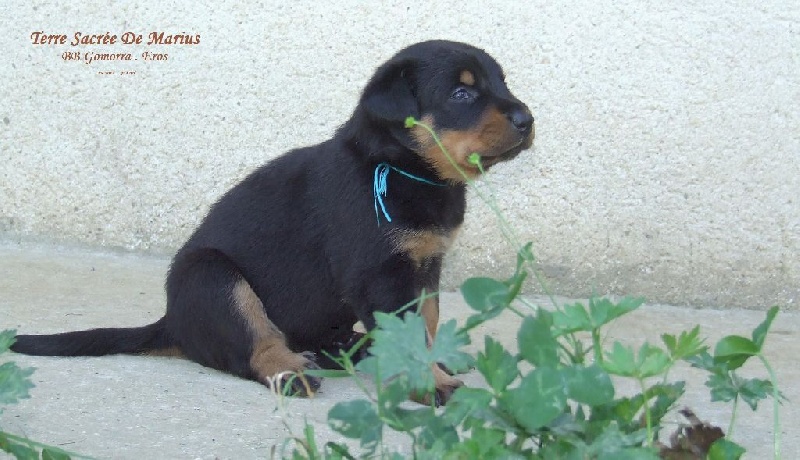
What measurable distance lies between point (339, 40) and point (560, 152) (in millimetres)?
1258

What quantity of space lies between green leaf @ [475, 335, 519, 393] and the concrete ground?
0.43 metres

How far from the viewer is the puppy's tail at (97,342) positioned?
11.5 feet

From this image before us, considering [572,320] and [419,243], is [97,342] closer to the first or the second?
[419,243]

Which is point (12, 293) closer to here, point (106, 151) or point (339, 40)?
point (106, 151)

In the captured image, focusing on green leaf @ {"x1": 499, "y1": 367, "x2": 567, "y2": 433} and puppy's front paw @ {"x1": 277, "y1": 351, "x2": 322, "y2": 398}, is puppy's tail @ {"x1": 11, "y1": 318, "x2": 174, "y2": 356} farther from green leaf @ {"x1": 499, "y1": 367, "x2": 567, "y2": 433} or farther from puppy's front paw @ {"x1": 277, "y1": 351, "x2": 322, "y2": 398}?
green leaf @ {"x1": 499, "y1": 367, "x2": 567, "y2": 433}

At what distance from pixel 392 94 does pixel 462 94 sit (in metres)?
0.23

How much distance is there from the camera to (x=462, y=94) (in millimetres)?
3387

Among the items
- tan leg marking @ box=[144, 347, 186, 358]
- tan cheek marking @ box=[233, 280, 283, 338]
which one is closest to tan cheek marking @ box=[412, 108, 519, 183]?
tan cheek marking @ box=[233, 280, 283, 338]

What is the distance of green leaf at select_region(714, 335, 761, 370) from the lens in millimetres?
1824

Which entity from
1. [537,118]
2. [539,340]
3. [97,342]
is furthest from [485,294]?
[537,118]

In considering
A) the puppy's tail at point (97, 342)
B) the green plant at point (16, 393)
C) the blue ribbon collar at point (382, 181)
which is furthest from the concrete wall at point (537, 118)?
the green plant at point (16, 393)

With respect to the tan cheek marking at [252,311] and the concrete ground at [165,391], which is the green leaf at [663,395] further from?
the tan cheek marking at [252,311]

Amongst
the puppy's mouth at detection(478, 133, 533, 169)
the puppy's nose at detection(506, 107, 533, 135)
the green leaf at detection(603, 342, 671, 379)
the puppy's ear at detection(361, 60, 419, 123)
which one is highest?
the puppy's ear at detection(361, 60, 419, 123)

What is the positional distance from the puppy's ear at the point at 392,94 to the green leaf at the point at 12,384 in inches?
66.4
